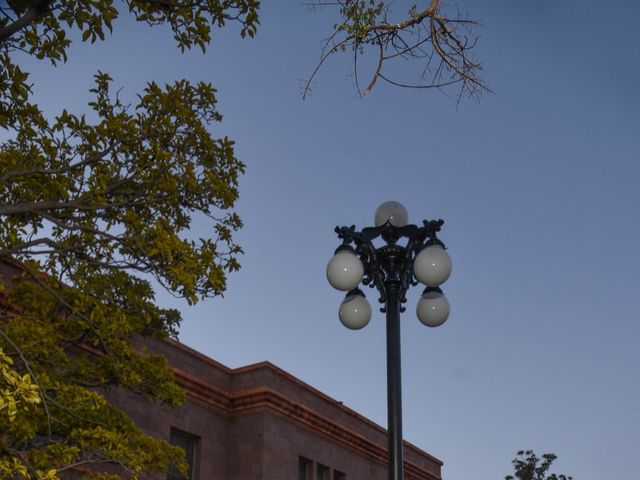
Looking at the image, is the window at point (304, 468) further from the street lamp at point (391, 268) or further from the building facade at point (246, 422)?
the street lamp at point (391, 268)

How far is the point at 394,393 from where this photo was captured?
23.5 ft

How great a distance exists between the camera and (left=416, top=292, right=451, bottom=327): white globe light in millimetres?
8312

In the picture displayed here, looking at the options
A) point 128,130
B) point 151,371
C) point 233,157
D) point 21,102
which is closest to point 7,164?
point 21,102

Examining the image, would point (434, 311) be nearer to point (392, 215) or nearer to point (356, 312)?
point (356, 312)

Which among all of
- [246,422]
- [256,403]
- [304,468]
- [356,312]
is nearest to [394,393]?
[356,312]

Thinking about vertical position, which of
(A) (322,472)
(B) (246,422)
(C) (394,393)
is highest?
(B) (246,422)

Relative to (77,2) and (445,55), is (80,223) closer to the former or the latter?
(77,2)

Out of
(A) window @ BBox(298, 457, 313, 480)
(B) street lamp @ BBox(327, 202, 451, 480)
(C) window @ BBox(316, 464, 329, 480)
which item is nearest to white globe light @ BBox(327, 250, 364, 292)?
(B) street lamp @ BBox(327, 202, 451, 480)

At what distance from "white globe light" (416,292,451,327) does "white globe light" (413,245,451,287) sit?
32 cm

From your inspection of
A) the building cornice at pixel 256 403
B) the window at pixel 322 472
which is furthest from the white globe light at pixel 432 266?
the window at pixel 322 472

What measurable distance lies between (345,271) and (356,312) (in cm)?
47

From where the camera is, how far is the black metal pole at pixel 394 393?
6938mm

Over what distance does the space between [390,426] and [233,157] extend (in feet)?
15.5

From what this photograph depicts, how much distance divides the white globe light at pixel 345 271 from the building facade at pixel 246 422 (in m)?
11.0
